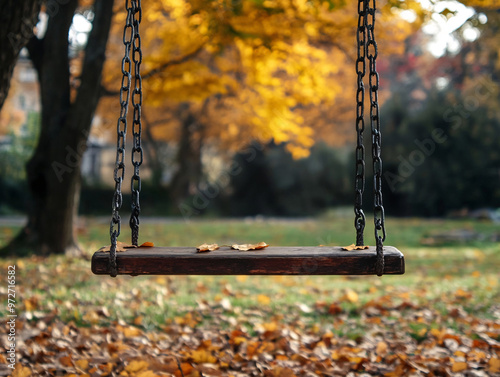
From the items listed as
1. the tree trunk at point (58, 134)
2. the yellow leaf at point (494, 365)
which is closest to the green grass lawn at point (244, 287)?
the tree trunk at point (58, 134)

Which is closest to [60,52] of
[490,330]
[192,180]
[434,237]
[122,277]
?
[122,277]

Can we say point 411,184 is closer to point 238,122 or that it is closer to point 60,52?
point 238,122

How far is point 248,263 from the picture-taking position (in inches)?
98.1

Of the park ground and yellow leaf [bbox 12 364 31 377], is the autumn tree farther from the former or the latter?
yellow leaf [bbox 12 364 31 377]

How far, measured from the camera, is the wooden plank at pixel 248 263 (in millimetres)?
2496

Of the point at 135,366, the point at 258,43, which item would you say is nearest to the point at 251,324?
the point at 135,366

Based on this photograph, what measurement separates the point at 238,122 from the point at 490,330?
14091 mm

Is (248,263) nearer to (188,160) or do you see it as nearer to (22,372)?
(22,372)

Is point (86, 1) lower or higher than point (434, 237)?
higher

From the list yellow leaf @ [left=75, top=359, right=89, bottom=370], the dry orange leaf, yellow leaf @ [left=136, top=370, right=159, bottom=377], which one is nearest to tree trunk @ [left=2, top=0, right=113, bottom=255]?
yellow leaf @ [left=75, top=359, right=89, bottom=370]

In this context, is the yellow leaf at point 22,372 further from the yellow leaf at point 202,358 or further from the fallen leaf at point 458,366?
the fallen leaf at point 458,366

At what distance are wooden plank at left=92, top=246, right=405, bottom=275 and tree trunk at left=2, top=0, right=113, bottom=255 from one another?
5.82m

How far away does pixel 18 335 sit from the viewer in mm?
3893

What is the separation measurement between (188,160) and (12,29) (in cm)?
1603
